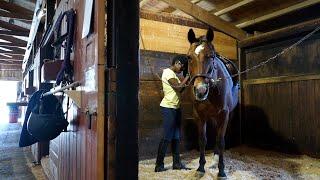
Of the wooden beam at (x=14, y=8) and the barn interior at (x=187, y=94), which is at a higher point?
the wooden beam at (x=14, y=8)

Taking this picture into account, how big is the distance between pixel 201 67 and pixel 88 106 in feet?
5.28

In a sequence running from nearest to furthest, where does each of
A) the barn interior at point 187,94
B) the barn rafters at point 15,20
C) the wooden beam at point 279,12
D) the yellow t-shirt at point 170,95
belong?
1. the barn interior at point 187,94
2. the yellow t-shirt at point 170,95
3. the wooden beam at point 279,12
4. the barn rafters at point 15,20

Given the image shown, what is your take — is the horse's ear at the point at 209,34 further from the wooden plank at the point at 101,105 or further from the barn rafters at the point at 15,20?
the barn rafters at the point at 15,20

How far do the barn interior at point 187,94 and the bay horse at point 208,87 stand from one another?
0.44m

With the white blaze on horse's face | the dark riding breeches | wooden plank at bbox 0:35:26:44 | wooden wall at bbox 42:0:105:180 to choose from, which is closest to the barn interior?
wooden wall at bbox 42:0:105:180

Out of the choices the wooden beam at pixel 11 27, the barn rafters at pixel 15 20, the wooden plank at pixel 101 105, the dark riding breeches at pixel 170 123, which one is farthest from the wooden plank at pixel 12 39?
the wooden plank at pixel 101 105

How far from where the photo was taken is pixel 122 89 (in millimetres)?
1198

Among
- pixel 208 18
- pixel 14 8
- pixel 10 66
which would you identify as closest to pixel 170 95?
pixel 208 18

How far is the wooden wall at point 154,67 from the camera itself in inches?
154

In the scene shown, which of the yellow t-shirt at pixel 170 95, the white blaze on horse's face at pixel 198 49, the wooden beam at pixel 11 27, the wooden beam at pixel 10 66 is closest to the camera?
the white blaze on horse's face at pixel 198 49

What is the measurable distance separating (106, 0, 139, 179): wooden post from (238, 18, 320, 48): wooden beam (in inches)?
131

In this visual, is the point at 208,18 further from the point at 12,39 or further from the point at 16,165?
the point at 12,39

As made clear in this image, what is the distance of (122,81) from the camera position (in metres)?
1.21

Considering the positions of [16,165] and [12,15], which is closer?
[16,165]
